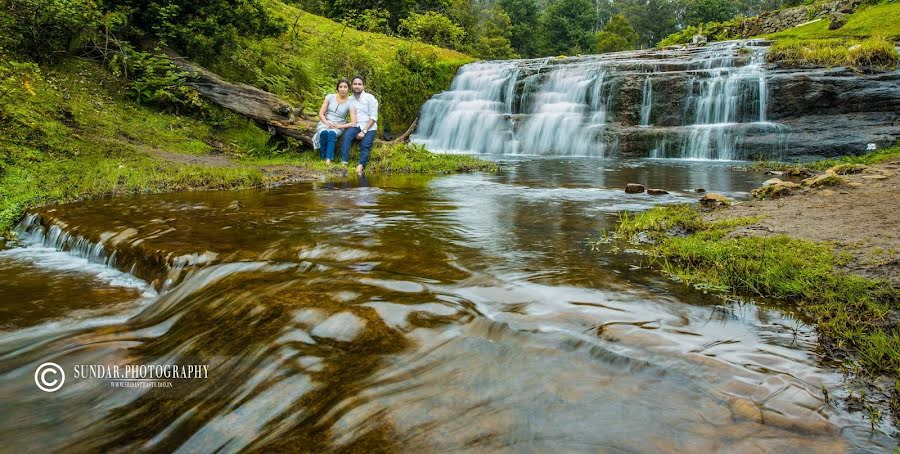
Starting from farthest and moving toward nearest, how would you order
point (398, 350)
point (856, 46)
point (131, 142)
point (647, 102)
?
1. point (647, 102)
2. point (856, 46)
3. point (131, 142)
4. point (398, 350)

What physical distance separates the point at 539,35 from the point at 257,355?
62.4m

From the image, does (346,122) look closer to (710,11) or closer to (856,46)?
(856,46)

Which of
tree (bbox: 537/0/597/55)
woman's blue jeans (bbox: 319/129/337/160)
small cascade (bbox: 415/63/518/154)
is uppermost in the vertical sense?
tree (bbox: 537/0/597/55)

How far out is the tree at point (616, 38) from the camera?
51938 mm

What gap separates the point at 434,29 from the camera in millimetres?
33750

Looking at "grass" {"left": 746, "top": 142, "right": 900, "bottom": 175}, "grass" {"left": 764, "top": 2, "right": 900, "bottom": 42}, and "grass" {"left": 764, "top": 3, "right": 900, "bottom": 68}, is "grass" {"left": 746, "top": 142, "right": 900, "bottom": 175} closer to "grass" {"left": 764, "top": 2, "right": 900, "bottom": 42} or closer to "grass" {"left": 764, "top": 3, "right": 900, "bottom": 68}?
"grass" {"left": 764, "top": 3, "right": 900, "bottom": 68}

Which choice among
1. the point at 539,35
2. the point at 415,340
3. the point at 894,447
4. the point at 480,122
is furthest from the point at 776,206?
the point at 539,35

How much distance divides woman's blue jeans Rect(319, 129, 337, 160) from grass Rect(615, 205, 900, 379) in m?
7.25

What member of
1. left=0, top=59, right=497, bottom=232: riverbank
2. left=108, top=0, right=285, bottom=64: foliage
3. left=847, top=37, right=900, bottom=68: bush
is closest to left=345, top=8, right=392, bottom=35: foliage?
left=108, top=0, right=285, bottom=64: foliage

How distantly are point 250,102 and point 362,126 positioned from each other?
2.78 m

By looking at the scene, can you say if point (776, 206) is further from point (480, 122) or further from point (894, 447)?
point (480, 122)

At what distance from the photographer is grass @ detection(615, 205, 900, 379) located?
2.39m

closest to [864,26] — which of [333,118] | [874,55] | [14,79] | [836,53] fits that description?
[836,53]

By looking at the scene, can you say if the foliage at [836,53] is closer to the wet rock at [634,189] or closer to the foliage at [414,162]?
the foliage at [414,162]
